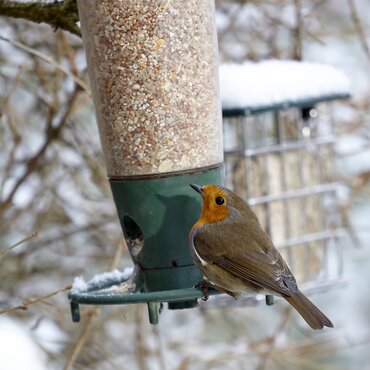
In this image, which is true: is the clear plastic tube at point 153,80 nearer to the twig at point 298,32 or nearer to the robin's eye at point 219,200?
the robin's eye at point 219,200

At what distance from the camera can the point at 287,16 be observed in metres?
6.13

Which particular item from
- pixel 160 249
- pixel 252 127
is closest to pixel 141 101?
pixel 160 249

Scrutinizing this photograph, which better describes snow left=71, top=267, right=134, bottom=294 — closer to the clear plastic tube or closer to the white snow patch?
the white snow patch

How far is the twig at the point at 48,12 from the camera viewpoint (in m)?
3.66

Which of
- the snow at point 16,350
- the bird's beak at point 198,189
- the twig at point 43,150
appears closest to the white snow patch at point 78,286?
the bird's beak at point 198,189

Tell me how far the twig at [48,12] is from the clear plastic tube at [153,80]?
0.46ft

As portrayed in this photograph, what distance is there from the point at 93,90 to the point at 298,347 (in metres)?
2.65

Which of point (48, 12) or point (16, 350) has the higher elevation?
point (48, 12)

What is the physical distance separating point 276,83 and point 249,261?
4.94 ft

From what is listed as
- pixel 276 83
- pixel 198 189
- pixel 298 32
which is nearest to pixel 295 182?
pixel 276 83

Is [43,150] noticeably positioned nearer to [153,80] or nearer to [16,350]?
[153,80]

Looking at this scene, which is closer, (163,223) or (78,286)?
(78,286)

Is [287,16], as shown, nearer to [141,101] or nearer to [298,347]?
[298,347]

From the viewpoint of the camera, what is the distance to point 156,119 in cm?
363
